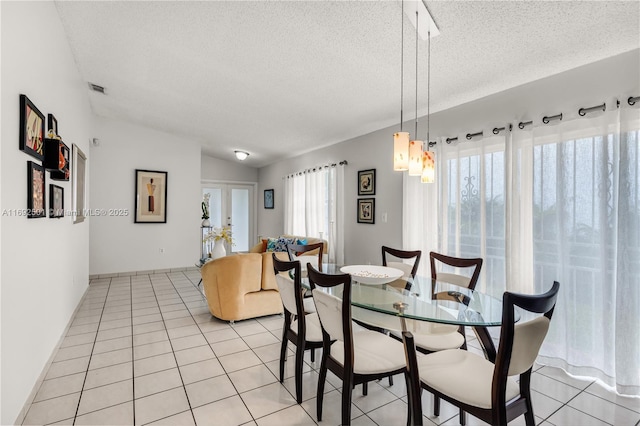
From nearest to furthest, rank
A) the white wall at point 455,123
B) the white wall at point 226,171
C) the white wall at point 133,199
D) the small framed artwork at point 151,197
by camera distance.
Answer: the white wall at point 455,123 → the white wall at point 133,199 → the small framed artwork at point 151,197 → the white wall at point 226,171

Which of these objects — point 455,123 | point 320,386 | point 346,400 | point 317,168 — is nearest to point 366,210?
point 317,168

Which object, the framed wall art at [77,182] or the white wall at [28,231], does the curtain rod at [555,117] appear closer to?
the white wall at [28,231]

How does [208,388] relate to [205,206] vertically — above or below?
below

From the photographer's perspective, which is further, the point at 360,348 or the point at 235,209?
the point at 235,209

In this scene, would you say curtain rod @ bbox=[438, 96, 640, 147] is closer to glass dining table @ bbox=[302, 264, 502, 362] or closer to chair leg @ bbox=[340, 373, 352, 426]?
glass dining table @ bbox=[302, 264, 502, 362]

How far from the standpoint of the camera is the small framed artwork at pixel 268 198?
301 inches

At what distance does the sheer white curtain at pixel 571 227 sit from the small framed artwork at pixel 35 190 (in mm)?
3494

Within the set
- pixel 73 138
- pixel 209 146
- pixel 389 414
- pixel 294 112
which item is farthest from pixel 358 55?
pixel 209 146

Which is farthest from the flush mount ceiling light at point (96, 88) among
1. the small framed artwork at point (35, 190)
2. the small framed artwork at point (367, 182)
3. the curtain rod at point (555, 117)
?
the curtain rod at point (555, 117)

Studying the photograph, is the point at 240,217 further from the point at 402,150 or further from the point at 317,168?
the point at 402,150

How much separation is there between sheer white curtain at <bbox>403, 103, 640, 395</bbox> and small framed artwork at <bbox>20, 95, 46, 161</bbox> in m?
3.48

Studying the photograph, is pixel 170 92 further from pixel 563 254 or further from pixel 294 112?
pixel 563 254

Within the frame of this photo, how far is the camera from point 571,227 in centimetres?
248

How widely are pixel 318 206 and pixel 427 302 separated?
12.2 ft
